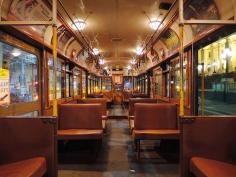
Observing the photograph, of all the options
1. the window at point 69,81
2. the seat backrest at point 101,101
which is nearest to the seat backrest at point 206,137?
the seat backrest at point 101,101

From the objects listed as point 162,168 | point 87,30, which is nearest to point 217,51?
point 162,168

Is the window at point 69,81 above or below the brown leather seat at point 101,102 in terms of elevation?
above

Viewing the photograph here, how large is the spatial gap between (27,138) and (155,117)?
9.02 ft

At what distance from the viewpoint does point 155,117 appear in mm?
5043

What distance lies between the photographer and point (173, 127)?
16.5 ft

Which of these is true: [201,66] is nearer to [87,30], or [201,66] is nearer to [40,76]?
[40,76]

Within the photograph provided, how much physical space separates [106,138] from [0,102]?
3446mm

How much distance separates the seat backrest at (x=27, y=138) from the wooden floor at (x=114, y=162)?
39.2 inches

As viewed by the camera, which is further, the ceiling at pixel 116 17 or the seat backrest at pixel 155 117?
the ceiling at pixel 116 17

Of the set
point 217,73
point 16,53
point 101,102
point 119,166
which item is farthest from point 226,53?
point 101,102

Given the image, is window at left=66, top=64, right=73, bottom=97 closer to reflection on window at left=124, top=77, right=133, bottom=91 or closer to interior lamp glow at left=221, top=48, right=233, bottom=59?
interior lamp glow at left=221, top=48, right=233, bottom=59

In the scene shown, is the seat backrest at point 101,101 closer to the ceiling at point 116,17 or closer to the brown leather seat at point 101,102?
the brown leather seat at point 101,102

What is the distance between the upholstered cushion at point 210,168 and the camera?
243cm

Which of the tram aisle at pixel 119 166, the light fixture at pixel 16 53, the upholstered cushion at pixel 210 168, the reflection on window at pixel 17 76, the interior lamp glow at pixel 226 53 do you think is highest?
the light fixture at pixel 16 53
